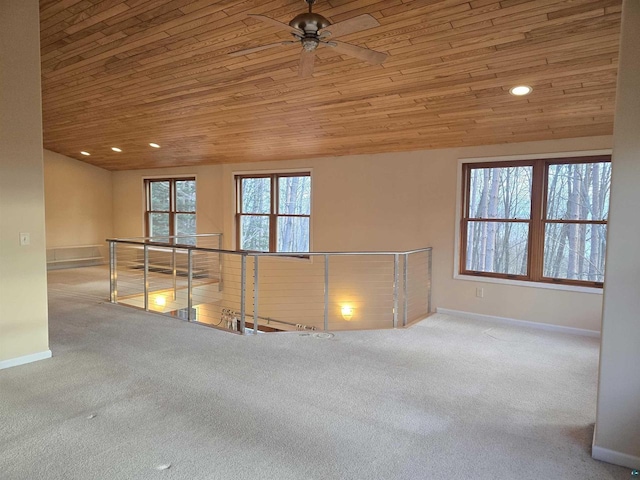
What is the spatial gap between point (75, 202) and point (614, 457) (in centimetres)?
1022

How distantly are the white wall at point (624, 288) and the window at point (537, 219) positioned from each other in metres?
2.82

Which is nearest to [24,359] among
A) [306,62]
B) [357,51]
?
[306,62]

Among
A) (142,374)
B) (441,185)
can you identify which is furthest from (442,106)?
(142,374)

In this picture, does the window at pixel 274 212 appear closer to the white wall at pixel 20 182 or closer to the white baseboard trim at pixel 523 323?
the white baseboard trim at pixel 523 323

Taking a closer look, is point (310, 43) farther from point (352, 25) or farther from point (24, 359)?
point (24, 359)

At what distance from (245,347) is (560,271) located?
3737 millimetres

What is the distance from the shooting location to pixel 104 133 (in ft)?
23.6

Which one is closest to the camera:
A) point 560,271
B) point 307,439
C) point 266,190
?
point 307,439

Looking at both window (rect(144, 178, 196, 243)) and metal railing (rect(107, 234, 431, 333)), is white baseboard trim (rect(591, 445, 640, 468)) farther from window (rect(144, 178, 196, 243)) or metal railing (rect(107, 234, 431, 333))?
window (rect(144, 178, 196, 243))

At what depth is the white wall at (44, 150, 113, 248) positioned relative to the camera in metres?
9.10

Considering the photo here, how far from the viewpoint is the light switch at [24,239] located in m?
3.68

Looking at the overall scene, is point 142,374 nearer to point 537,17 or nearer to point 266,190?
point 537,17

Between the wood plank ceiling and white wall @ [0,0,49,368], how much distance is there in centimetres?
47

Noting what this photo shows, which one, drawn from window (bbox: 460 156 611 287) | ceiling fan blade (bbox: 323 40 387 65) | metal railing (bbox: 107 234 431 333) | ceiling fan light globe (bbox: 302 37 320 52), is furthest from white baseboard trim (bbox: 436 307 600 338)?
ceiling fan light globe (bbox: 302 37 320 52)
